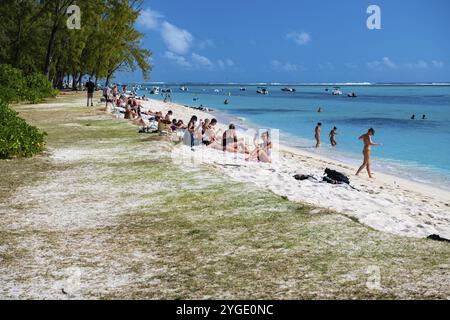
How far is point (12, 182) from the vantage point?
10.8 m

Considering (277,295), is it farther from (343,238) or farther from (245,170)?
(245,170)

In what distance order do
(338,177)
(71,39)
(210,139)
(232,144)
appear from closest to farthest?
(338,177)
(232,144)
(210,139)
(71,39)

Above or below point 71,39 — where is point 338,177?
below

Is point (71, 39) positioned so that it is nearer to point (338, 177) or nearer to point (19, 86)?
point (19, 86)

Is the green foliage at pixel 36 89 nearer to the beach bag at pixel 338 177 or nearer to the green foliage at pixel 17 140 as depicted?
the green foliage at pixel 17 140

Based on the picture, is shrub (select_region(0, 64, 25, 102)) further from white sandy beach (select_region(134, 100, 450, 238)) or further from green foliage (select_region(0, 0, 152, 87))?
white sandy beach (select_region(134, 100, 450, 238))

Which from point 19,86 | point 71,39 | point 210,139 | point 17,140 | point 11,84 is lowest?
point 210,139

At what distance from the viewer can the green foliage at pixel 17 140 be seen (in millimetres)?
13492

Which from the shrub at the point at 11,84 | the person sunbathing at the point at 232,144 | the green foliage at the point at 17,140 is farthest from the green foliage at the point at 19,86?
the person sunbathing at the point at 232,144

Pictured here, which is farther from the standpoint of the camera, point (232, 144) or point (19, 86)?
point (19, 86)

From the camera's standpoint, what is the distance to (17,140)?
13.6m

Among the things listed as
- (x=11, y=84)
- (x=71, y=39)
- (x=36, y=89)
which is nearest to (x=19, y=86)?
(x=11, y=84)

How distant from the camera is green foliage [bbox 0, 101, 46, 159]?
13492 millimetres

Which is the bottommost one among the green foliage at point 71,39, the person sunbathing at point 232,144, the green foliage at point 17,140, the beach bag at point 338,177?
the beach bag at point 338,177
